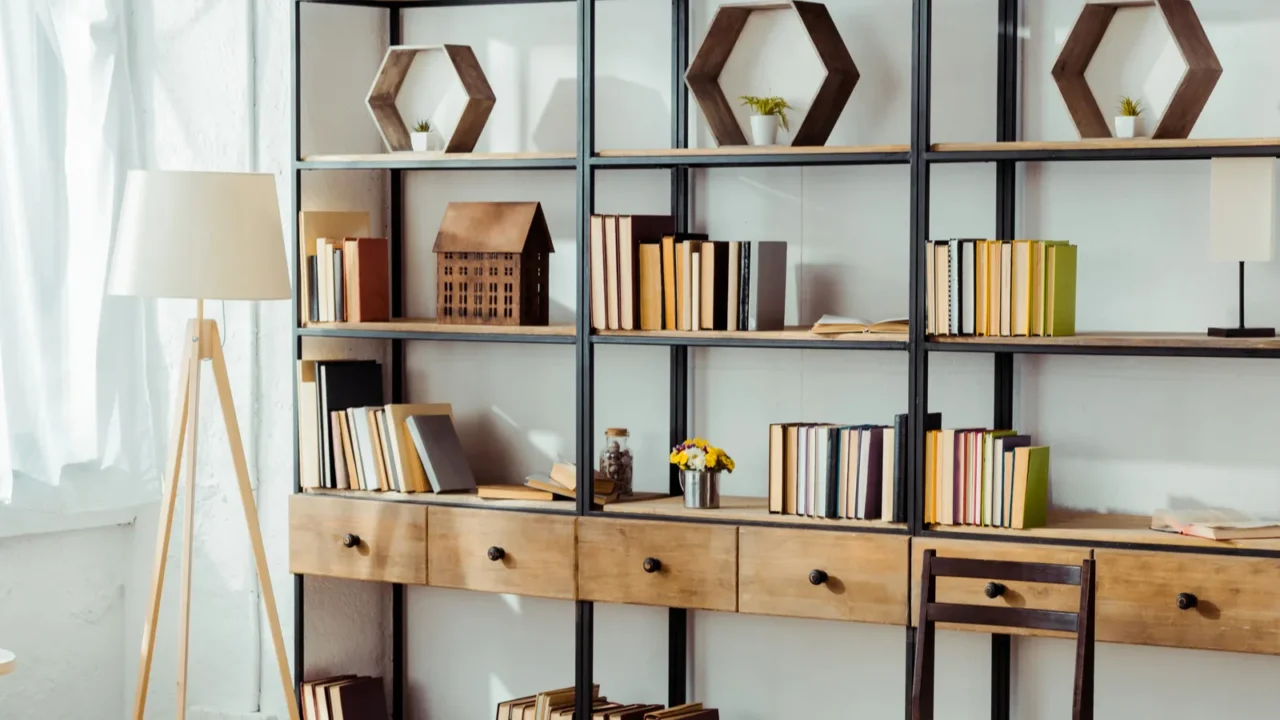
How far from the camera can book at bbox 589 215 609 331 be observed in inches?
151

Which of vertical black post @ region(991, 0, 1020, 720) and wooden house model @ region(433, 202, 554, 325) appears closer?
vertical black post @ region(991, 0, 1020, 720)

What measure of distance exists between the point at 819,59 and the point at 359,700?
2.32 metres

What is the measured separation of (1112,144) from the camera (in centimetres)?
337

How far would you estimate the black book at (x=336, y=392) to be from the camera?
4.14 m

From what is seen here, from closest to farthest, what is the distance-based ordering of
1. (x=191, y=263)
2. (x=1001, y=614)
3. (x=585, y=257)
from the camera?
(x=1001, y=614), (x=191, y=263), (x=585, y=257)

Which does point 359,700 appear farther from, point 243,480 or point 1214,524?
point 1214,524

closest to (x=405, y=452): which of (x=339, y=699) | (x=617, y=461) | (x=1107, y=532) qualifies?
(x=617, y=461)

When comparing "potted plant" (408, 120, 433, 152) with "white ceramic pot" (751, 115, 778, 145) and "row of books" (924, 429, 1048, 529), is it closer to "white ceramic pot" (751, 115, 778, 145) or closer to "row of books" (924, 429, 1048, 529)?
"white ceramic pot" (751, 115, 778, 145)

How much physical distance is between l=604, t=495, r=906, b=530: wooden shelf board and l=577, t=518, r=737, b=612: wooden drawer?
1.1 inches

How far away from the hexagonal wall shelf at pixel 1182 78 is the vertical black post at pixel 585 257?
1217mm

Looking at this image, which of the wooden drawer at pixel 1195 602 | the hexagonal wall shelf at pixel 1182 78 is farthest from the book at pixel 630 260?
the wooden drawer at pixel 1195 602

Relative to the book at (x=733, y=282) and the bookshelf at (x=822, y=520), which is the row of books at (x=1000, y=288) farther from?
the book at (x=733, y=282)

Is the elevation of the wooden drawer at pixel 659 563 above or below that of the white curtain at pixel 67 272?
below

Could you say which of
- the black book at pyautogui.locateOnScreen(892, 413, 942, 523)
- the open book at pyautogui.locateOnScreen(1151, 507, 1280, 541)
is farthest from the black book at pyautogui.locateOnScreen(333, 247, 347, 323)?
the open book at pyautogui.locateOnScreen(1151, 507, 1280, 541)
